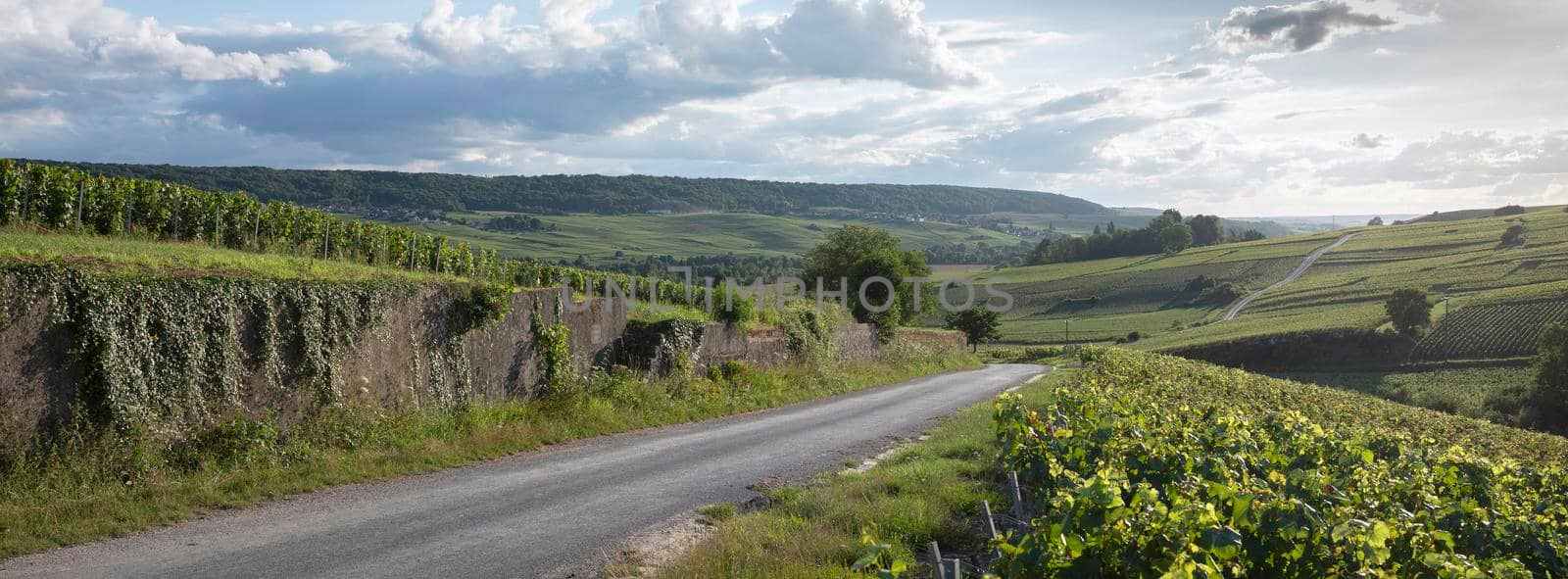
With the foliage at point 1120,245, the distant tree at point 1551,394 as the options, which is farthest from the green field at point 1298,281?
the distant tree at point 1551,394

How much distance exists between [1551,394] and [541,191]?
111 metres

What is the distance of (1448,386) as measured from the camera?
56781 mm

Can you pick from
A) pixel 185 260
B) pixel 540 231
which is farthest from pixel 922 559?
pixel 540 231

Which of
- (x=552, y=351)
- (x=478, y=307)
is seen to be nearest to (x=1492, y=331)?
(x=552, y=351)

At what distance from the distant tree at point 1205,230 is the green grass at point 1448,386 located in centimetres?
9089

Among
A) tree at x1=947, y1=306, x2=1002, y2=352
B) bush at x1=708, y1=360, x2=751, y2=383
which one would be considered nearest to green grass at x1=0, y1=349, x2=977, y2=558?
bush at x1=708, y1=360, x2=751, y2=383

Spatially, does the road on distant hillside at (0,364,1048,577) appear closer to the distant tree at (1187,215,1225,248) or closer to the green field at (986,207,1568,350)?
the green field at (986,207,1568,350)

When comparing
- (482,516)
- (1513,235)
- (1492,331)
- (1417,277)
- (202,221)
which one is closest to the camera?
(482,516)

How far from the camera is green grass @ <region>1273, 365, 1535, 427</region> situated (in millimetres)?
50312

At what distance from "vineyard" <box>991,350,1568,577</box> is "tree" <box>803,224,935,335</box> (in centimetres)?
4153

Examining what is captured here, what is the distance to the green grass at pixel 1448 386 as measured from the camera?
165 feet

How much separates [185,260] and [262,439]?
9.49 feet

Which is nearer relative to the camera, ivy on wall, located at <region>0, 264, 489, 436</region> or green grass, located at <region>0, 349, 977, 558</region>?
green grass, located at <region>0, 349, 977, 558</region>

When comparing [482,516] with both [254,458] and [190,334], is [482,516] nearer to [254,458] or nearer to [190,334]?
[254,458]
